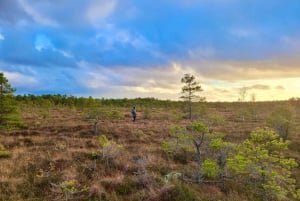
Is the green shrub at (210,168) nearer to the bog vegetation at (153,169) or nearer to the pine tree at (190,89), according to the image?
the bog vegetation at (153,169)

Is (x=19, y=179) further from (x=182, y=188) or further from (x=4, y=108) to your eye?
(x=4, y=108)

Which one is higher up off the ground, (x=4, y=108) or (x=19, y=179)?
(x=4, y=108)

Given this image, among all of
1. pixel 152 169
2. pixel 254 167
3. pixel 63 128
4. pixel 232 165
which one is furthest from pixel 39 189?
pixel 63 128

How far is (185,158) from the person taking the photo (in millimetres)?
16625

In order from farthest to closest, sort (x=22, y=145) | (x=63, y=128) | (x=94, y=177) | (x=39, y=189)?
(x=63, y=128) < (x=22, y=145) < (x=94, y=177) < (x=39, y=189)

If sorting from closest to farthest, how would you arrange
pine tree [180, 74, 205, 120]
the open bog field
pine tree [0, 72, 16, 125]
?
1. the open bog field
2. pine tree [0, 72, 16, 125]
3. pine tree [180, 74, 205, 120]

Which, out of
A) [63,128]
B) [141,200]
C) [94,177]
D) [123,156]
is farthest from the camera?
[63,128]

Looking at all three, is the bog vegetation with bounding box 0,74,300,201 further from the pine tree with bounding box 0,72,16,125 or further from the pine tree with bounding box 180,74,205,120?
the pine tree with bounding box 180,74,205,120

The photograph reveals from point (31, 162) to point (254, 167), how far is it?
994 centimetres

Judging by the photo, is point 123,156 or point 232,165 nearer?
point 232,165

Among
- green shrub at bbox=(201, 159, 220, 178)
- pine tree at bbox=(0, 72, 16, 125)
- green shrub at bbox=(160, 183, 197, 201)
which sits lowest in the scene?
green shrub at bbox=(160, 183, 197, 201)

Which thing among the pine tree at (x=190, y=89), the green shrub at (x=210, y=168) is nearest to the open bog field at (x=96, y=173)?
the green shrub at (x=210, y=168)

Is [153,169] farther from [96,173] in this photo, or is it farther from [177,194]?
[177,194]

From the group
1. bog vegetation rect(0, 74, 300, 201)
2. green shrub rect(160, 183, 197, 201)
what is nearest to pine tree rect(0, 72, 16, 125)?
bog vegetation rect(0, 74, 300, 201)
